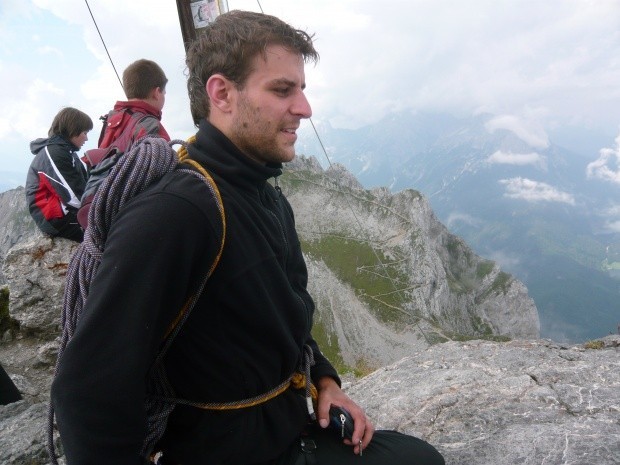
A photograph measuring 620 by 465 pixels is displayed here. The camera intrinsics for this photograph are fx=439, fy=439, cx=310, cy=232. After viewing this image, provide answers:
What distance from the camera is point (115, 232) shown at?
2514 mm

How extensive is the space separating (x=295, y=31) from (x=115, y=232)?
2.00 metres

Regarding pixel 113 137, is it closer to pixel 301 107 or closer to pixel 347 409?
pixel 301 107

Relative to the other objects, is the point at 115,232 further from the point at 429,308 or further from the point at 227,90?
the point at 429,308

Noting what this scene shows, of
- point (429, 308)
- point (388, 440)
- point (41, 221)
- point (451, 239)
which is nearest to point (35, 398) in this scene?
point (41, 221)

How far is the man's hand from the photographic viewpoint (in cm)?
367

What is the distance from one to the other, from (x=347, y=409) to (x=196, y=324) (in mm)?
1757

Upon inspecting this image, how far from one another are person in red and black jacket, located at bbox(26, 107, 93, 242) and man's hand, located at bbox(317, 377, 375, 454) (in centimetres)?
677

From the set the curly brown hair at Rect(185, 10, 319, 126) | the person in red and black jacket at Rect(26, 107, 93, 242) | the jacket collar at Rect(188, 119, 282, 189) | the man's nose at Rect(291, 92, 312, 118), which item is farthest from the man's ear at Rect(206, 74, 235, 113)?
the person in red and black jacket at Rect(26, 107, 93, 242)

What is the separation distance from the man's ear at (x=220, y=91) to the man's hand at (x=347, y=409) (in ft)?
8.41

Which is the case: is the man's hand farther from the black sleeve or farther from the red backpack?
the red backpack

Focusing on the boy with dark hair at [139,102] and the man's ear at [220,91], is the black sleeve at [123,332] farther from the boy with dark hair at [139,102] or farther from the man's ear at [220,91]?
the boy with dark hair at [139,102]

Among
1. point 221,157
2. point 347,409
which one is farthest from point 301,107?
point 347,409

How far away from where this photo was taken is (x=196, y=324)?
2822 millimetres

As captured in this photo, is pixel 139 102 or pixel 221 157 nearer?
pixel 221 157
